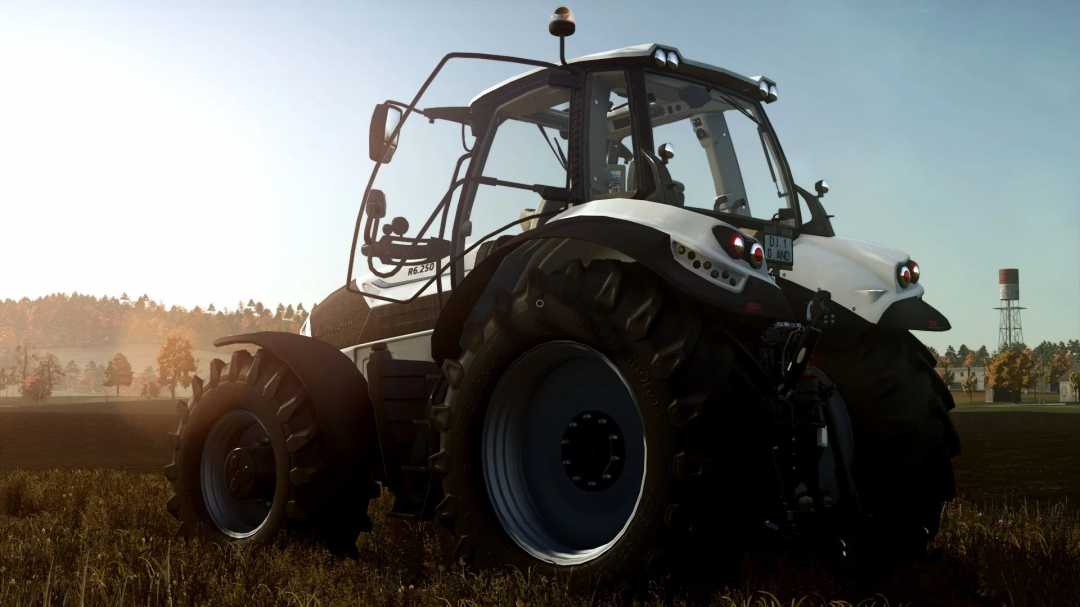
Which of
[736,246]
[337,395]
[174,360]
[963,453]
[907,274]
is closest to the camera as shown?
[736,246]

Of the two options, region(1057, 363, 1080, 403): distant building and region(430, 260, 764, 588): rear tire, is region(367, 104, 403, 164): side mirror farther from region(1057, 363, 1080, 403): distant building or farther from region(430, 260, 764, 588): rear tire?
region(1057, 363, 1080, 403): distant building

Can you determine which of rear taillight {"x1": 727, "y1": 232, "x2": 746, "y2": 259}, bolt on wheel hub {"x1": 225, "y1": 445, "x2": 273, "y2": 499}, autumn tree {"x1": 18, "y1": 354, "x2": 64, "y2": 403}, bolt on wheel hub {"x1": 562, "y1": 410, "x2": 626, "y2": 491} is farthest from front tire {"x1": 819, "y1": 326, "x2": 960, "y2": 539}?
autumn tree {"x1": 18, "y1": 354, "x2": 64, "y2": 403}

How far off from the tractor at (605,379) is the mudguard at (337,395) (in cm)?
2

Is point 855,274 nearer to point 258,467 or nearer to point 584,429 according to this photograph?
point 584,429

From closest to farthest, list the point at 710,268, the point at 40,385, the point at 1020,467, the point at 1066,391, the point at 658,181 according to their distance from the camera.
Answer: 1. the point at 710,268
2. the point at 658,181
3. the point at 1020,467
4. the point at 40,385
5. the point at 1066,391

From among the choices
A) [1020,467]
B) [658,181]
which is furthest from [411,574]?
[1020,467]

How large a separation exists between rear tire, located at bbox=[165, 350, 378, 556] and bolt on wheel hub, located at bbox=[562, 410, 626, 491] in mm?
1950

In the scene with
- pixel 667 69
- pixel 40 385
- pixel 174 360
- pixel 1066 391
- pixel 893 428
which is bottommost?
pixel 40 385

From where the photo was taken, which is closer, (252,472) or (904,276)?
(904,276)

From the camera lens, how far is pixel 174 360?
142 metres

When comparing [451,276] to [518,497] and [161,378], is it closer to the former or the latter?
[518,497]

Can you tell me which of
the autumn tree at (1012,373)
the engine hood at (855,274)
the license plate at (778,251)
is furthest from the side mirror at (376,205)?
the autumn tree at (1012,373)

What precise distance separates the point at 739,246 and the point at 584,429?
1.18m

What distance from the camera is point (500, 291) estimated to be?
4699 mm
